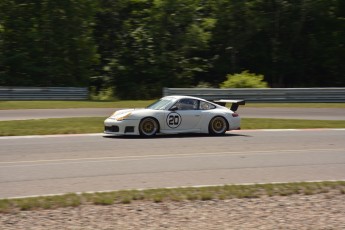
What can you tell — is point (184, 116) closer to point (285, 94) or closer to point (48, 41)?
point (285, 94)

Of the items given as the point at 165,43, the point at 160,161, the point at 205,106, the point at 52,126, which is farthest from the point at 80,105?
the point at 160,161

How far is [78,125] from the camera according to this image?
18.4m

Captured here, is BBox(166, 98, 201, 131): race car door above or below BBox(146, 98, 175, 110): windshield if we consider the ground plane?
below

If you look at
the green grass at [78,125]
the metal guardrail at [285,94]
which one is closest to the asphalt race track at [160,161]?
the green grass at [78,125]

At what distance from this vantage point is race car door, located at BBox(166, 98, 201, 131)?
16.0 m

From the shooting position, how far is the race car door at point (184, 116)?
52.4ft

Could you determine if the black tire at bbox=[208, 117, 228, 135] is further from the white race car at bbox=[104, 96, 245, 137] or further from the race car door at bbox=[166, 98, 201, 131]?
the race car door at bbox=[166, 98, 201, 131]

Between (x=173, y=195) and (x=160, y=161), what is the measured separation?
11.7 ft

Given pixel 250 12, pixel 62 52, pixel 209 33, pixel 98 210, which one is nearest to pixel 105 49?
pixel 62 52

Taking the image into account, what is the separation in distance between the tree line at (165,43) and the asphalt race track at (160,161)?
21.8 m

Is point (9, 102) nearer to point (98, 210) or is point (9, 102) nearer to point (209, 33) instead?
point (209, 33)

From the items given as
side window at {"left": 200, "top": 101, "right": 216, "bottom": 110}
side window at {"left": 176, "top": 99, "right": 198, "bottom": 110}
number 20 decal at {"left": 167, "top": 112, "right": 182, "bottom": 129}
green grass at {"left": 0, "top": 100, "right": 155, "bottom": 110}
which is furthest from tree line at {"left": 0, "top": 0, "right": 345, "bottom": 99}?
number 20 decal at {"left": 167, "top": 112, "right": 182, "bottom": 129}

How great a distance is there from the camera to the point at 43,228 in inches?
251

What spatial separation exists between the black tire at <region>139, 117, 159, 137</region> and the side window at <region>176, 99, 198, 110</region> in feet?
2.95
